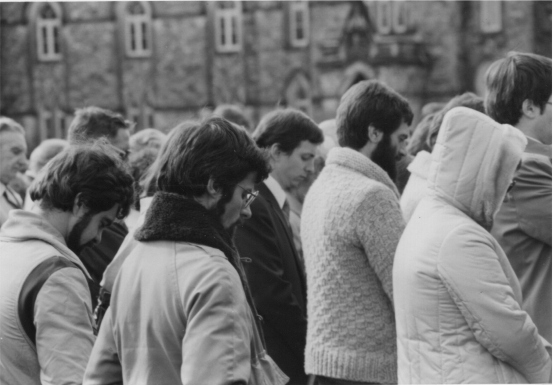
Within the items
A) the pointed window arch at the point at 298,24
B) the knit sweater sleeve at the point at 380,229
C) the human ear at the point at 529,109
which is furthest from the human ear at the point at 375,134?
the pointed window arch at the point at 298,24

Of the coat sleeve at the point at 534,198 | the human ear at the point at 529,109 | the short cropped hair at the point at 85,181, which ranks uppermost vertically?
the human ear at the point at 529,109

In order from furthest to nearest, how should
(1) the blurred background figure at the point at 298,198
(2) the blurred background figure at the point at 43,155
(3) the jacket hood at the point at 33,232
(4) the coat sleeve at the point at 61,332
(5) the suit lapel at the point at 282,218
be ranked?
(2) the blurred background figure at the point at 43,155 → (1) the blurred background figure at the point at 298,198 → (5) the suit lapel at the point at 282,218 → (3) the jacket hood at the point at 33,232 → (4) the coat sleeve at the point at 61,332

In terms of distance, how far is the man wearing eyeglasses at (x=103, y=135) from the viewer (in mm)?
5059

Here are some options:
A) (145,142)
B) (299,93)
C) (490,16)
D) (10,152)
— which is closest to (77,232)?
(145,142)

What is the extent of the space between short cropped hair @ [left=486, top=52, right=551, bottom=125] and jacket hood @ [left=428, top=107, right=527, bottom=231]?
3.47 feet

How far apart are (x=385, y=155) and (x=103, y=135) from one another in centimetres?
155

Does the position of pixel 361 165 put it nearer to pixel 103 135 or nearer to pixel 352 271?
pixel 352 271

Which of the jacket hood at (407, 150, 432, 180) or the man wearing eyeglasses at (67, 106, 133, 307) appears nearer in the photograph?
the jacket hood at (407, 150, 432, 180)

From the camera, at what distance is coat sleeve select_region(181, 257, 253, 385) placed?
2807 mm

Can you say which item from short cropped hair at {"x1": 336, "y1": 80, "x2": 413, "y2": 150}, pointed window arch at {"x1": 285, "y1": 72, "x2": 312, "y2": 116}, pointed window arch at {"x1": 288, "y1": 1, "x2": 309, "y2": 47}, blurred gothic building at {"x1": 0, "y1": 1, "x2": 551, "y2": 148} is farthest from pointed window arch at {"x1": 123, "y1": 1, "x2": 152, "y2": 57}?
short cropped hair at {"x1": 336, "y1": 80, "x2": 413, "y2": 150}

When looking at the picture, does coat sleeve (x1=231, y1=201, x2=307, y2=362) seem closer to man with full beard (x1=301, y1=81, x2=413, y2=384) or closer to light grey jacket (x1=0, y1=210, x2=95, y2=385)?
man with full beard (x1=301, y1=81, x2=413, y2=384)

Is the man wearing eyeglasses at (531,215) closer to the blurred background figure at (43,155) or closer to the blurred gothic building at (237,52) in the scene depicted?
the blurred background figure at (43,155)

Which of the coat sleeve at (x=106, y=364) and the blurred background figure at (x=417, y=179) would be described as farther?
the blurred background figure at (x=417, y=179)

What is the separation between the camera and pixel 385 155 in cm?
490
